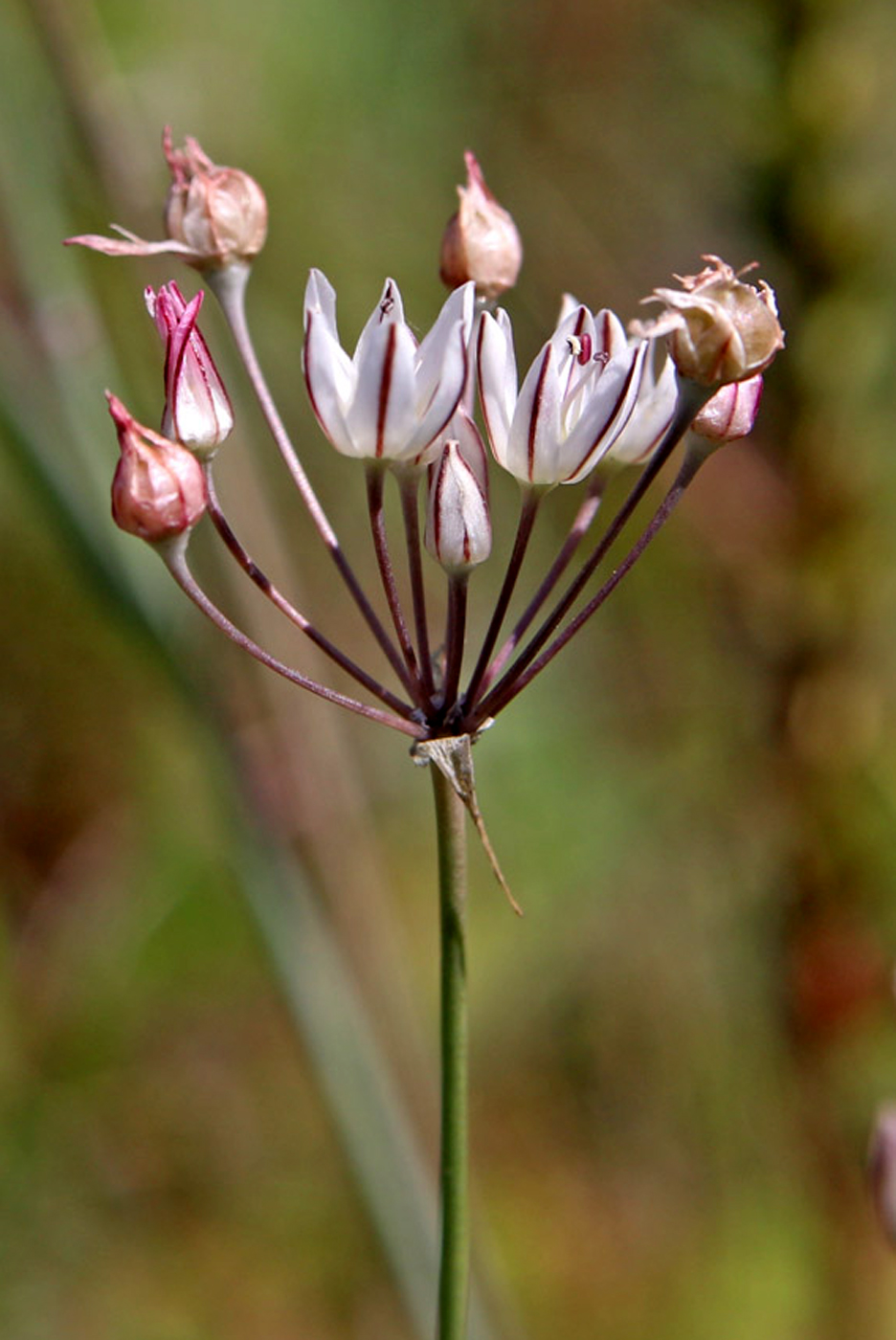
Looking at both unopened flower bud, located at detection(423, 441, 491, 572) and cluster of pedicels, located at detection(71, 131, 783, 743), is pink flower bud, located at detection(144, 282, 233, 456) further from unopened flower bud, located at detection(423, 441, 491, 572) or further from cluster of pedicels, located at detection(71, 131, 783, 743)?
unopened flower bud, located at detection(423, 441, 491, 572)

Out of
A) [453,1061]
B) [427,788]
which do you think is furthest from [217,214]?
[427,788]

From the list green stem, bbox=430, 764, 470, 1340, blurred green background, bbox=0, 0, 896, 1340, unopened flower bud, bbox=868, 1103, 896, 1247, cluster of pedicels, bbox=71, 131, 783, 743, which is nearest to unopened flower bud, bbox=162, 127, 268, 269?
cluster of pedicels, bbox=71, 131, 783, 743

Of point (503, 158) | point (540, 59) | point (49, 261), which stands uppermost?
point (540, 59)

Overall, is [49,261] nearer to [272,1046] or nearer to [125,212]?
[125,212]

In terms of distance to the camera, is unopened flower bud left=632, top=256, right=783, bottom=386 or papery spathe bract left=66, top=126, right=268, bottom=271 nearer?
unopened flower bud left=632, top=256, right=783, bottom=386

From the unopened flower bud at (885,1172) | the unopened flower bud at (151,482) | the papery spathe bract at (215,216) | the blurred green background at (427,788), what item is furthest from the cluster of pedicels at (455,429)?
the blurred green background at (427,788)

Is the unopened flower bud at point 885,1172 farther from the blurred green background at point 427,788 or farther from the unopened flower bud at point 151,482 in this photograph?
the blurred green background at point 427,788

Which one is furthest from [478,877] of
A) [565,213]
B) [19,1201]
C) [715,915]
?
[565,213]
